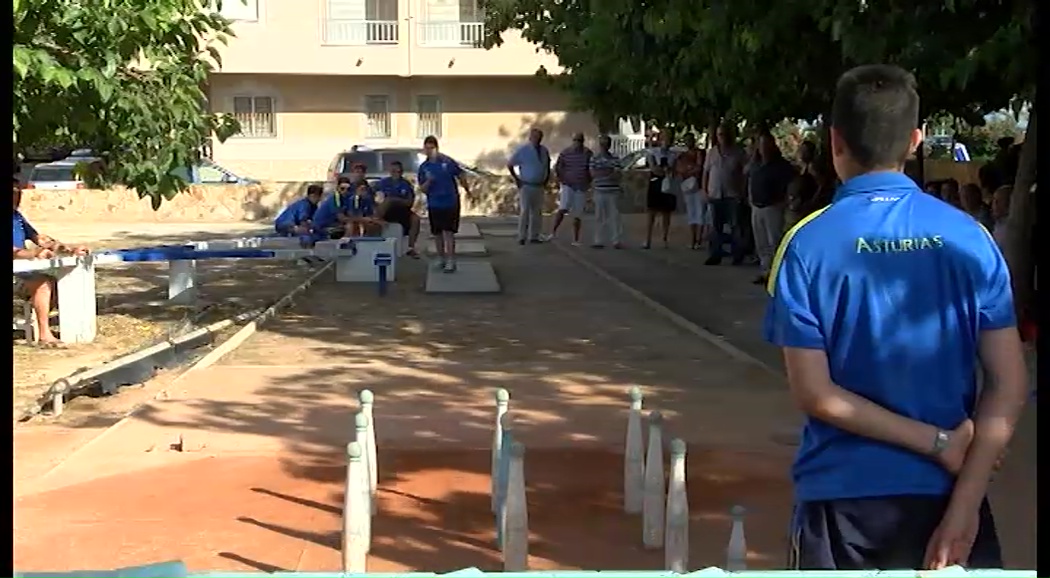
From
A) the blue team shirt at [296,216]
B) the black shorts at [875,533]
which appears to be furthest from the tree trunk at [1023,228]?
the blue team shirt at [296,216]

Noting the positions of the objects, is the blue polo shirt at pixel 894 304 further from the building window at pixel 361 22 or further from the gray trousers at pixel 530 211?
the building window at pixel 361 22

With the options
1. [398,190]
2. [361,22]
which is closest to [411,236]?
[398,190]

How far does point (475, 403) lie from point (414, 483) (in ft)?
6.22

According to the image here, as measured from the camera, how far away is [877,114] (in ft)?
9.03

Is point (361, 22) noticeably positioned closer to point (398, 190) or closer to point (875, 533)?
point (398, 190)

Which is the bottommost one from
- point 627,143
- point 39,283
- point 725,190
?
point 39,283

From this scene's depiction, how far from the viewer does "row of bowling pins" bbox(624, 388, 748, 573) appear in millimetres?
4523

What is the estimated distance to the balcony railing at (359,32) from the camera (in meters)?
37.5

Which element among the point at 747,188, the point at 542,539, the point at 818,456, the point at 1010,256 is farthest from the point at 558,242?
the point at 818,456

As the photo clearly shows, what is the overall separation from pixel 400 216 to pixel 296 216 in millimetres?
1524

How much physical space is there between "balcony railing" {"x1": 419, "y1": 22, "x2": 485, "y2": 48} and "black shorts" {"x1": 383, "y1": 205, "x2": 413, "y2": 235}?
67.1 ft

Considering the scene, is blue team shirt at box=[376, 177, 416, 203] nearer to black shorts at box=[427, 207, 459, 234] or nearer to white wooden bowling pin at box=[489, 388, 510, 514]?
black shorts at box=[427, 207, 459, 234]

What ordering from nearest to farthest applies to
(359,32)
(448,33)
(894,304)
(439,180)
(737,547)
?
1. (894,304)
2. (737,547)
3. (439,180)
4. (359,32)
5. (448,33)

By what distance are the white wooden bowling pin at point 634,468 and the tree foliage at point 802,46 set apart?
248 cm
